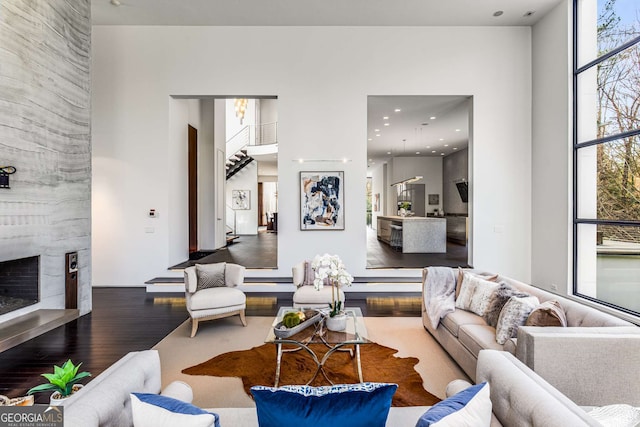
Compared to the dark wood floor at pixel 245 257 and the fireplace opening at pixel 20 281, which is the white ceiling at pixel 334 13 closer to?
the dark wood floor at pixel 245 257

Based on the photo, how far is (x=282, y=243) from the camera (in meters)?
6.09

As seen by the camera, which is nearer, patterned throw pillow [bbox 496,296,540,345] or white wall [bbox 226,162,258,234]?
patterned throw pillow [bbox 496,296,540,345]

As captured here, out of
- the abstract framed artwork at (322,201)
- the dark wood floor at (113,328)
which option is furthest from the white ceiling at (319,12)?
the dark wood floor at (113,328)

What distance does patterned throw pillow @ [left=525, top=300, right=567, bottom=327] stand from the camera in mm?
2275

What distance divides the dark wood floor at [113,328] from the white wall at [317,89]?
742 millimetres

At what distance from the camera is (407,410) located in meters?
1.59

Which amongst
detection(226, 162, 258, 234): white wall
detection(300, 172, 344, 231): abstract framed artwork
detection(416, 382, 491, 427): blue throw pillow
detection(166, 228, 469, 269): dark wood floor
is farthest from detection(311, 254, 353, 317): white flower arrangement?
detection(226, 162, 258, 234): white wall

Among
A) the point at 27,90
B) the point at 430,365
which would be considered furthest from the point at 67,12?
the point at 430,365

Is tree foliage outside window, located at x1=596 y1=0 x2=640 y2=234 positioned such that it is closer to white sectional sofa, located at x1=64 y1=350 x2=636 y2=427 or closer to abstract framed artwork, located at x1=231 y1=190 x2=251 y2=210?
white sectional sofa, located at x1=64 y1=350 x2=636 y2=427

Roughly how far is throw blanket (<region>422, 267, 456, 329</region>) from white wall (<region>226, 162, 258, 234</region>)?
10656 mm

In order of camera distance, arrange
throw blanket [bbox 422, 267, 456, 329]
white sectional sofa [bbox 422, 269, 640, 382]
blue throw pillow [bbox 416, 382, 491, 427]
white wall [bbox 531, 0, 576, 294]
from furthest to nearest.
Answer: white wall [bbox 531, 0, 576, 294], throw blanket [bbox 422, 267, 456, 329], white sectional sofa [bbox 422, 269, 640, 382], blue throw pillow [bbox 416, 382, 491, 427]

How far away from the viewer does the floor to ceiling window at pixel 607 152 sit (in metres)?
4.12

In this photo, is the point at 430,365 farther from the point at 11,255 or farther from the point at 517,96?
the point at 517,96

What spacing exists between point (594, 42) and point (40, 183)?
770cm
